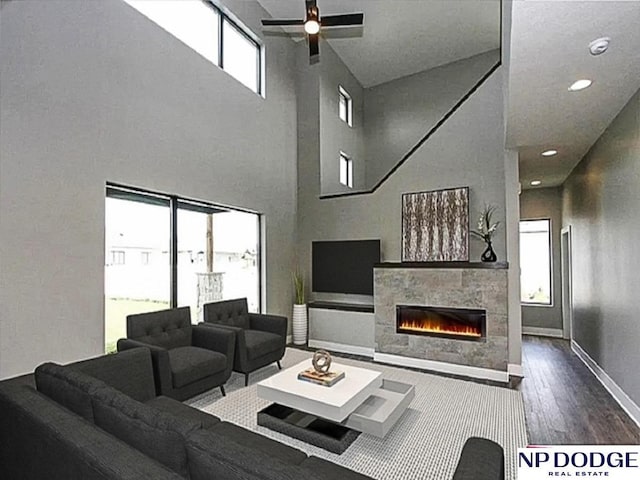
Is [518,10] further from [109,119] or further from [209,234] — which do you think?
[209,234]

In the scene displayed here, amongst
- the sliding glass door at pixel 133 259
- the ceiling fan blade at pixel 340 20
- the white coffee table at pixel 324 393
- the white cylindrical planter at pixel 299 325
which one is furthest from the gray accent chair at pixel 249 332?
the ceiling fan blade at pixel 340 20

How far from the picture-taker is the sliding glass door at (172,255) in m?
4.16

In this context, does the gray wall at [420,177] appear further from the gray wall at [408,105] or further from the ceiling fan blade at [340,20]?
the gray wall at [408,105]

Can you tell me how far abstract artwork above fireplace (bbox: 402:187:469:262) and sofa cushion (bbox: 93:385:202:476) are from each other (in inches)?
185

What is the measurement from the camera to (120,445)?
1.47m

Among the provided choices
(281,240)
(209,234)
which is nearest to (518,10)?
(209,234)

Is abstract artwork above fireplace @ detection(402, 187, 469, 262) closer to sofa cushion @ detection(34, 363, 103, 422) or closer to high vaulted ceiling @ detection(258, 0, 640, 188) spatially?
high vaulted ceiling @ detection(258, 0, 640, 188)

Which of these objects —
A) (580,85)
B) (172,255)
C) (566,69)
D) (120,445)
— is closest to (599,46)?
(566,69)

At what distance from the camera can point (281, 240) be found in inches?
267

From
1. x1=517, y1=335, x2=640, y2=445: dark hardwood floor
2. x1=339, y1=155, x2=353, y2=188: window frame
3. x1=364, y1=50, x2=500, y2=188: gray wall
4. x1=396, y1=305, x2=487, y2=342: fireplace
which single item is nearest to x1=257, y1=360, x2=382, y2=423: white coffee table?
x1=517, y1=335, x2=640, y2=445: dark hardwood floor

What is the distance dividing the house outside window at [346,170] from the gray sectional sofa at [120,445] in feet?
21.4

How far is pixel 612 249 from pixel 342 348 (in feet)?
12.7

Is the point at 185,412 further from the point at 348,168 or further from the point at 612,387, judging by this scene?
the point at 348,168

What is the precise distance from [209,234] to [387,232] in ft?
9.18
